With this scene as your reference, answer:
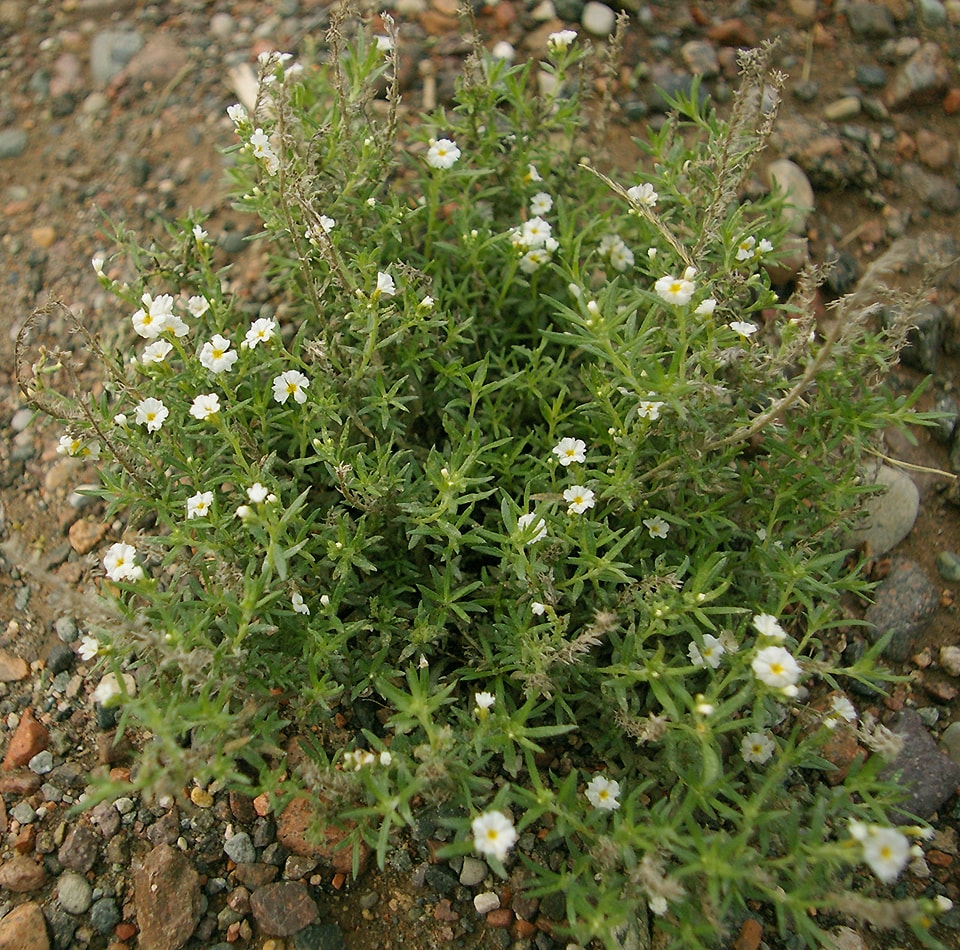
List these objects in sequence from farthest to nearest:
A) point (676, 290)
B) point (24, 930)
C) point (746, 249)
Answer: point (746, 249), point (24, 930), point (676, 290)

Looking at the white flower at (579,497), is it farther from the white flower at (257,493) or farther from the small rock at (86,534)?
the small rock at (86,534)

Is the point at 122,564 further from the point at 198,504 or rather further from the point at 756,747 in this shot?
the point at 756,747

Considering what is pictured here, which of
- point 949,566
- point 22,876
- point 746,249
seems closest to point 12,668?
point 22,876

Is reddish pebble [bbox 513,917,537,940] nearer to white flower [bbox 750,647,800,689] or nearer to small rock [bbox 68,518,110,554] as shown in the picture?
white flower [bbox 750,647,800,689]

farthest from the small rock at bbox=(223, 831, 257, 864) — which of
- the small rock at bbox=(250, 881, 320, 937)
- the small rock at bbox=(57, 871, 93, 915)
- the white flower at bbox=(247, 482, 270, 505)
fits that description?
the white flower at bbox=(247, 482, 270, 505)

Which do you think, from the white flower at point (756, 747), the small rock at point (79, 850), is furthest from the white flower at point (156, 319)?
the white flower at point (756, 747)
